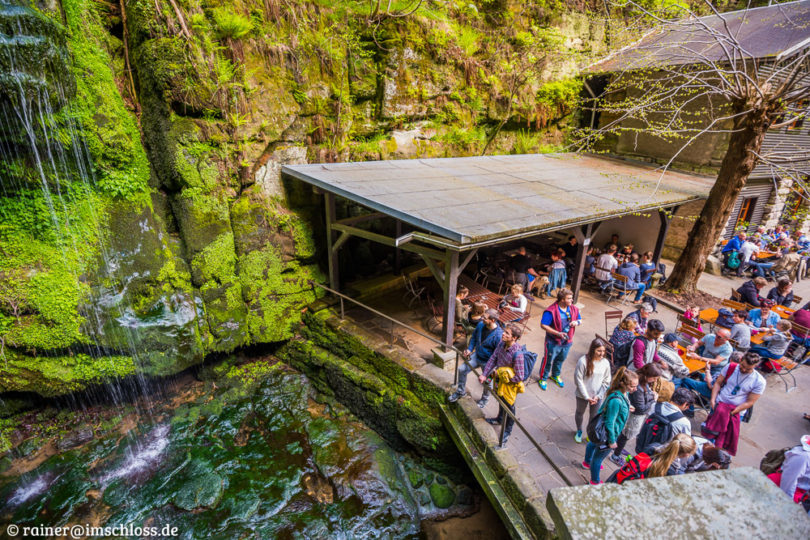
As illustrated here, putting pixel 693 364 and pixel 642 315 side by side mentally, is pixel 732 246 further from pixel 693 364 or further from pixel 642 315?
pixel 693 364

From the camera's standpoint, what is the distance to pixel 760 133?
891 cm

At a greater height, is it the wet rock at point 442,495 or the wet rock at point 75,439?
the wet rock at point 442,495

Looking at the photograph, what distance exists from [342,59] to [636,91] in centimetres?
1025

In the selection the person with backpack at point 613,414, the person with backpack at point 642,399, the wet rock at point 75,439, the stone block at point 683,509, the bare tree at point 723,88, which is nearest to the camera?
the stone block at point 683,509

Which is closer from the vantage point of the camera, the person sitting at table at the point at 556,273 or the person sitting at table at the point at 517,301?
the person sitting at table at the point at 517,301

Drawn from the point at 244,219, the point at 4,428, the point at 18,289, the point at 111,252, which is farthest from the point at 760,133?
the point at 4,428

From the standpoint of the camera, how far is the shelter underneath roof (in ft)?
21.4

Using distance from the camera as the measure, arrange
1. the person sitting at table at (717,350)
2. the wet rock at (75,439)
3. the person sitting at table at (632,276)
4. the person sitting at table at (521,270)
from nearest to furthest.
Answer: the person sitting at table at (717,350)
the wet rock at (75,439)
the person sitting at table at (521,270)
the person sitting at table at (632,276)

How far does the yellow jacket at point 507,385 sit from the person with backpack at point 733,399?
2683 millimetres

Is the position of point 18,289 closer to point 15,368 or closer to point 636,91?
point 15,368

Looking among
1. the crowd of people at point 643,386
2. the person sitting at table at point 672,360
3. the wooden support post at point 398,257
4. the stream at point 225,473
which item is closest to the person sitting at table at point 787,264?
the crowd of people at point 643,386

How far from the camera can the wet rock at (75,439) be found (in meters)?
7.69

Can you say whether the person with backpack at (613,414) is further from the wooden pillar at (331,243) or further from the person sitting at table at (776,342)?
the wooden pillar at (331,243)

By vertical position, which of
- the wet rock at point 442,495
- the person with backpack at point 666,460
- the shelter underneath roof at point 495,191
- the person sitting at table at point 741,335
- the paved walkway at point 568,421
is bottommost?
the wet rock at point 442,495
